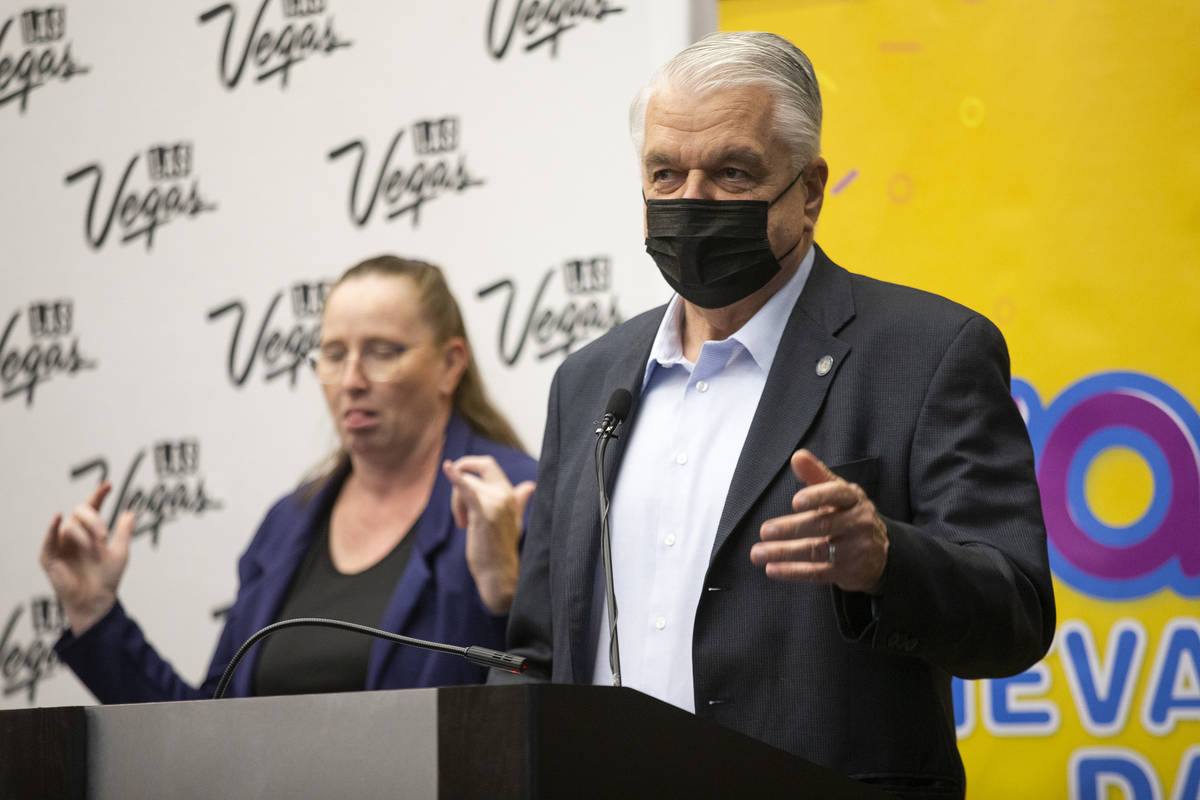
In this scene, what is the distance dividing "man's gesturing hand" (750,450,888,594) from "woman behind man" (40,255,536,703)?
5.32 feet

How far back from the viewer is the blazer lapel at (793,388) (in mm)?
1915

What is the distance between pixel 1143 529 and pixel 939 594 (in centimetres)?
134

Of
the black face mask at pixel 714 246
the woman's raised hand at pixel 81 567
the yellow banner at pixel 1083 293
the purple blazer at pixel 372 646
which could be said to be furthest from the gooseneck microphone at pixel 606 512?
the woman's raised hand at pixel 81 567

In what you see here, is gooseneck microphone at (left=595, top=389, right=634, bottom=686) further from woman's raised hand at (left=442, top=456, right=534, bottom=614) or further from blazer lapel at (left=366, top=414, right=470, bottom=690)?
blazer lapel at (left=366, top=414, right=470, bottom=690)

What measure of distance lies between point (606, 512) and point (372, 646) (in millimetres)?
1215

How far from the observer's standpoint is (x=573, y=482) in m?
2.20

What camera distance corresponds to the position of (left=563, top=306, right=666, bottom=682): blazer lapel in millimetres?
2053

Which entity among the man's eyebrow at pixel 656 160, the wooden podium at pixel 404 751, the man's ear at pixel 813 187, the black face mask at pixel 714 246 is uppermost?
the man's eyebrow at pixel 656 160

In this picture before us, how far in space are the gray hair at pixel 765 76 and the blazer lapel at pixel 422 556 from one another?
4.27ft

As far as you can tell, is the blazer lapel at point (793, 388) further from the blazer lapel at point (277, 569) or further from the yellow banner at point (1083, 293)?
the blazer lapel at point (277, 569)

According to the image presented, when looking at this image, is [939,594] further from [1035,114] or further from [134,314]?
[134,314]

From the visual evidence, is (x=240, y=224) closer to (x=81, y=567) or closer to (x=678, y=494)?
(x=81, y=567)

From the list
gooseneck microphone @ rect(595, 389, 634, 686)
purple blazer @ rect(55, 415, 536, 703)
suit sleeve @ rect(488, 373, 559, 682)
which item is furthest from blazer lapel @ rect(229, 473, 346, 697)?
gooseneck microphone @ rect(595, 389, 634, 686)

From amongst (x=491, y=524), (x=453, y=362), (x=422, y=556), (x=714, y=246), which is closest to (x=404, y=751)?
(x=714, y=246)
